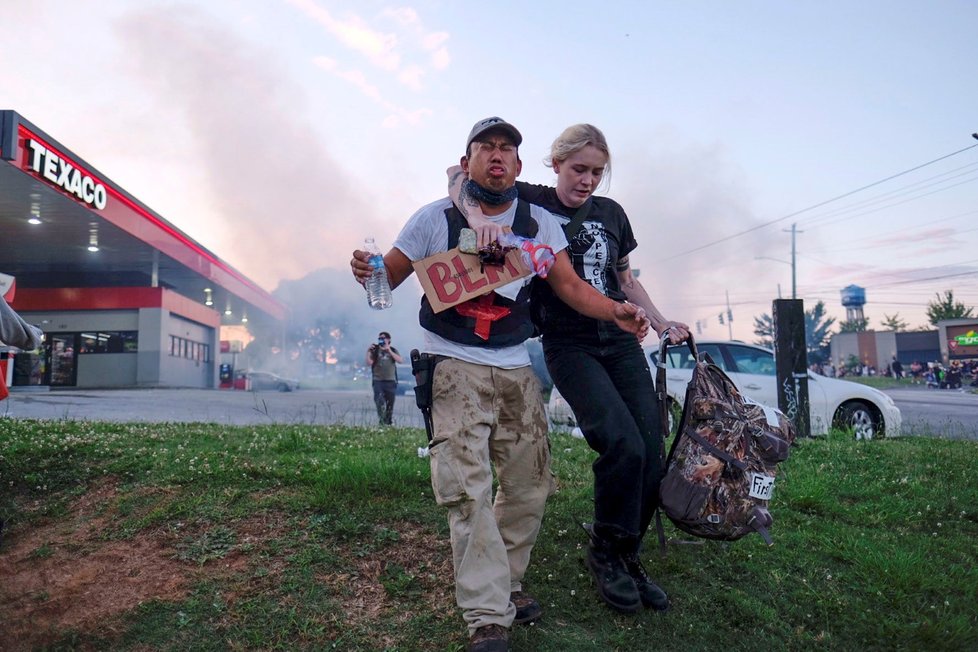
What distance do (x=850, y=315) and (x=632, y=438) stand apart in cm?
9796

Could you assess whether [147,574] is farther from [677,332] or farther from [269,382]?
[269,382]

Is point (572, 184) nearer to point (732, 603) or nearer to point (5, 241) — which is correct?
point (732, 603)

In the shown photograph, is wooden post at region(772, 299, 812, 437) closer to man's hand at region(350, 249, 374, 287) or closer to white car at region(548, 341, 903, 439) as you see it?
white car at region(548, 341, 903, 439)

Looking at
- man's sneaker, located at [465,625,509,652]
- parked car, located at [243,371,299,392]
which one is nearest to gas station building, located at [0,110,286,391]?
parked car, located at [243,371,299,392]

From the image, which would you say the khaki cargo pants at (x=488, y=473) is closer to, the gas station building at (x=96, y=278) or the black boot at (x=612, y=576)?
the black boot at (x=612, y=576)

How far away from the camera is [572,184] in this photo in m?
3.12

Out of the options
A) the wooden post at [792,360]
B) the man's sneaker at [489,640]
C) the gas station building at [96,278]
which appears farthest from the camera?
the gas station building at [96,278]

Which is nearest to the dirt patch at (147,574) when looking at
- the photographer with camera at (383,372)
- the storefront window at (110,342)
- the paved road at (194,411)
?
the paved road at (194,411)

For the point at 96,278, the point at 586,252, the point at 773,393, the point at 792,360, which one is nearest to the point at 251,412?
the point at 773,393

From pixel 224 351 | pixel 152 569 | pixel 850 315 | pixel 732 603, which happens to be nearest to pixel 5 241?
pixel 224 351

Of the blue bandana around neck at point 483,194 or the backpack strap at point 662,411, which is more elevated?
the blue bandana around neck at point 483,194

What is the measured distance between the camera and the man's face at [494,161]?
8.85ft

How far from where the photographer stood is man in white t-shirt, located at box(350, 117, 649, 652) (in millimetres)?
2432

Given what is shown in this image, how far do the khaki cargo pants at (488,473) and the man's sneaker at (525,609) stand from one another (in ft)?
0.15
